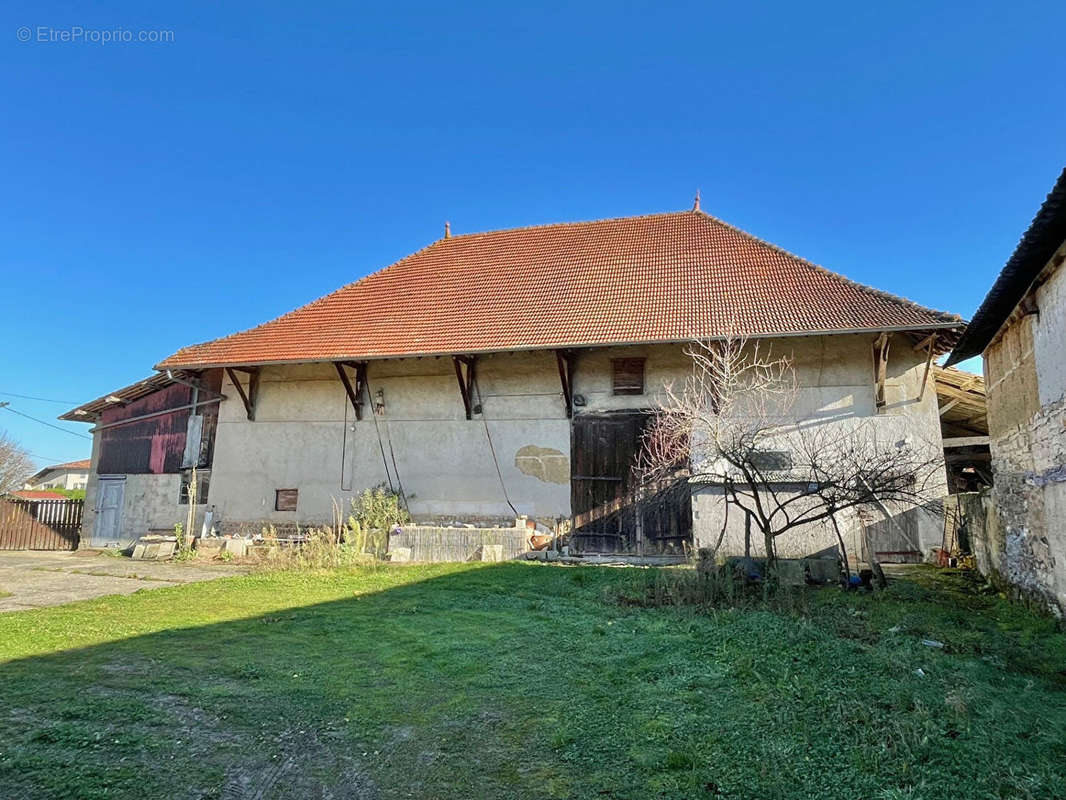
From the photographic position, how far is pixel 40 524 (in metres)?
18.4

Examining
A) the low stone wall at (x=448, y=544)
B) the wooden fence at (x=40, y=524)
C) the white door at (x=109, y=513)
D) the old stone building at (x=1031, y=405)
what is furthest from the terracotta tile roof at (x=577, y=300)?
the wooden fence at (x=40, y=524)

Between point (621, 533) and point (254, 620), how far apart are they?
7.72m

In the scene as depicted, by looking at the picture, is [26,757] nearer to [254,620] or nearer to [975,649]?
[254,620]

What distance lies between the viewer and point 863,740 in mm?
2990

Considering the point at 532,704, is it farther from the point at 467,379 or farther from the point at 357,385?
the point at 357,385

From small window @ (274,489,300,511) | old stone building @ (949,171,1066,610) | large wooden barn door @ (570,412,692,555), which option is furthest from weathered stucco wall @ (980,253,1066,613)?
small window @ (274,489,300,511)

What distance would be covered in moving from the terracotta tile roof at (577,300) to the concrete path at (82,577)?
14.6 ft

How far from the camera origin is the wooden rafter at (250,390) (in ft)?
47.1

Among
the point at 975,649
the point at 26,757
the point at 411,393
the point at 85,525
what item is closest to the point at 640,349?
the point at 411,393

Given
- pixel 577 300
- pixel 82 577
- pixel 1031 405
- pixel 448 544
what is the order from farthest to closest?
1. pixel 577 300
2. pixel 448 544
3. pixel 82 577
4. pixel 1031 405

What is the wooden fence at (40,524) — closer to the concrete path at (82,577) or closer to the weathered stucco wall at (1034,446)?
the concrete path at (82,577)

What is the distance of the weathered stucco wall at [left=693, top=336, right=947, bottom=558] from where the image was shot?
10.6 metres

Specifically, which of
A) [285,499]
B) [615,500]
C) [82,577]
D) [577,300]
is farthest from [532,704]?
[285,499]

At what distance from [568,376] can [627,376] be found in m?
1.20
